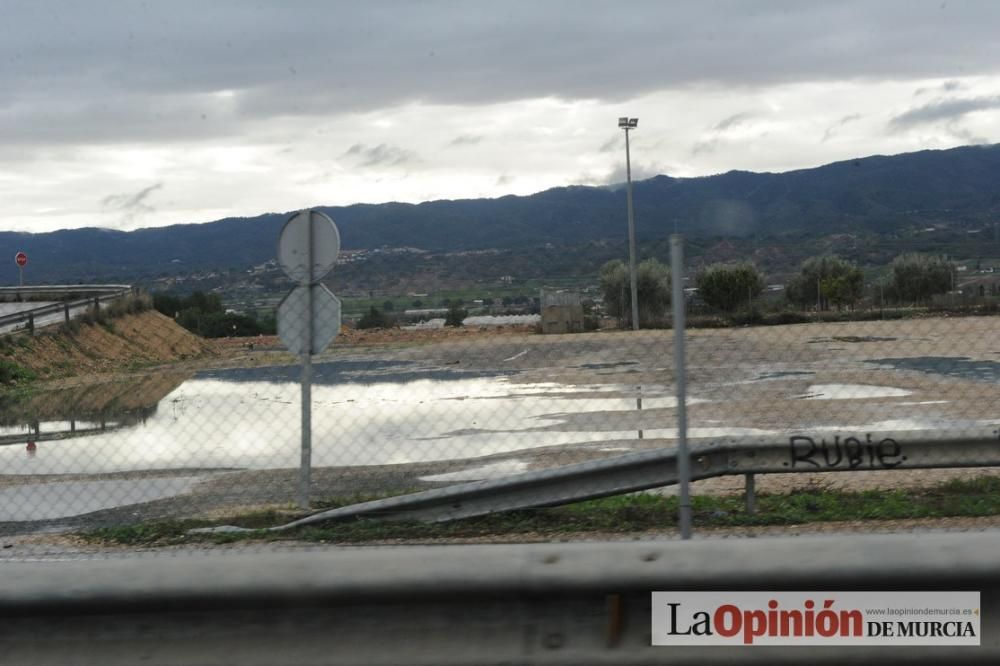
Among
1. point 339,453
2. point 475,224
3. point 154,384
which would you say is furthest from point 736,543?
point 475,224

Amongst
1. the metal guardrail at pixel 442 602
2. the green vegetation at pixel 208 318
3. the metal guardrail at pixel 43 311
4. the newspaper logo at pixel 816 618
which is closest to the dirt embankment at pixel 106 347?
the metal guardrail at pixel 43 311

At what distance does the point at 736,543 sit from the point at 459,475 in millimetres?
9199

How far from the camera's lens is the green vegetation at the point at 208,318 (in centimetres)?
5434

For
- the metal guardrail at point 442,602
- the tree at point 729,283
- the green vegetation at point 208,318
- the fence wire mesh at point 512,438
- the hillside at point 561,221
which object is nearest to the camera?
the metal guardrail at point 442,602

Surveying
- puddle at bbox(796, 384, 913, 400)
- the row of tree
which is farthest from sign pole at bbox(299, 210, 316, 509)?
the row of tree

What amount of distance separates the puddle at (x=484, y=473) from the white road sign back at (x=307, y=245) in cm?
330

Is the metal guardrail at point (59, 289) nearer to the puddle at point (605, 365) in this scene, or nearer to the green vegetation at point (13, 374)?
the green vegetation at point (13, 374)

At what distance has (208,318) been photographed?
55.4m

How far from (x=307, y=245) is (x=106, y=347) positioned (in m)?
28.4

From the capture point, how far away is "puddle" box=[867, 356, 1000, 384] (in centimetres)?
2161

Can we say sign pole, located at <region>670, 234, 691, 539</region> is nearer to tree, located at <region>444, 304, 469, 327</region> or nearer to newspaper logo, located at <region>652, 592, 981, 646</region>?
newspaper logo, located at <region>652, 592, 981, 646</region>

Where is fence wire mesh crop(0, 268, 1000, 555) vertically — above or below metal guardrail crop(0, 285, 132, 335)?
below

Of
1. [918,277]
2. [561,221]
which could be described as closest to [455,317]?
[918,277]

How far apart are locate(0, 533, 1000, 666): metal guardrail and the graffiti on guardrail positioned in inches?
204
